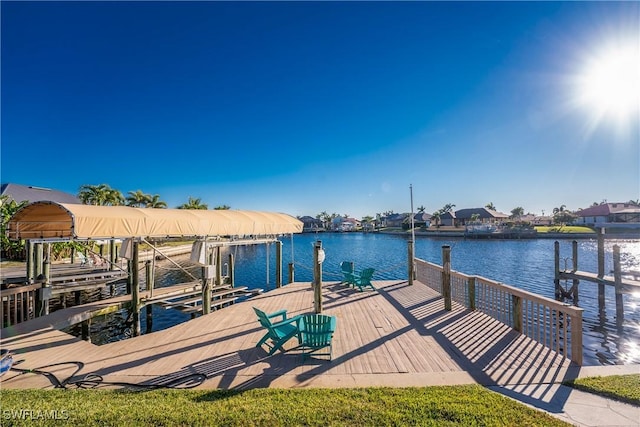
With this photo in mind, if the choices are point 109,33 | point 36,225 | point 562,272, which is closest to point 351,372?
point 36,225

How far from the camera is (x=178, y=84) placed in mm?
16734

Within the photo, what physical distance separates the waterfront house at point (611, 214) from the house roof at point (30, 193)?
105 metres

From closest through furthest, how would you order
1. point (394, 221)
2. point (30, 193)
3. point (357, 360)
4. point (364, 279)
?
point (357, 360) < point (364, 279) < point (30, 193) < point (394, 221)

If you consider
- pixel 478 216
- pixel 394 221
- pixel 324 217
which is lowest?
pixel 394 221

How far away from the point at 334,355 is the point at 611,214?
95263mm

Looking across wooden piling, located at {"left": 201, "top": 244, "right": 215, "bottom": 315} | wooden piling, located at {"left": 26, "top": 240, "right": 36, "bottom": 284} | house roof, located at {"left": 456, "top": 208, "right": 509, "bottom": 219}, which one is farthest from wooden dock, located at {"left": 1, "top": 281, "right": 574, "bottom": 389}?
house roof, located at {"left": 456, "top": 208, "right": 509, "bottom": 219}

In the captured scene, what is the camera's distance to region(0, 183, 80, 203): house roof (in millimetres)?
29606

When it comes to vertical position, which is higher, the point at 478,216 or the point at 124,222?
the point at 478,216

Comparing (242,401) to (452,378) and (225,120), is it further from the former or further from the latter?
(225,120)

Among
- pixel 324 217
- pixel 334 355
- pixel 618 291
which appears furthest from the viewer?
pixel 324 217

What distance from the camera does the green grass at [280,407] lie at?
3.16 meters

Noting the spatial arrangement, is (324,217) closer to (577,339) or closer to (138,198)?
(138,198)

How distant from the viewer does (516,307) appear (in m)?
6.13

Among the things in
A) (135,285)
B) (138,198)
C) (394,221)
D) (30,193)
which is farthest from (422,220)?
(135,285)
